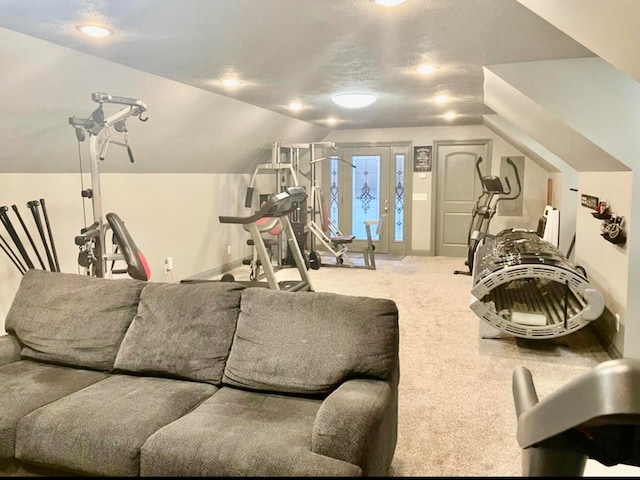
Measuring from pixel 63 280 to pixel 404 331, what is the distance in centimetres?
273

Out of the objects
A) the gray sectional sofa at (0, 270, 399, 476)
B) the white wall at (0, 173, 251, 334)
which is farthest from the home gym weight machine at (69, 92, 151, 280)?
the gray sectional sofa at (0, 270, 399, 476)

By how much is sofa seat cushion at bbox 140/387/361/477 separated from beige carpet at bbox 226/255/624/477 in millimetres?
725

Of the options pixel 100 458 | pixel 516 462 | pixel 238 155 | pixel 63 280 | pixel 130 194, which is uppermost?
pixel 238 155

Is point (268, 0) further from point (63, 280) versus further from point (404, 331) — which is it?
point (404, 331)

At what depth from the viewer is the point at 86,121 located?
364 centimetres

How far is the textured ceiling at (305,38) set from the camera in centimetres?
247

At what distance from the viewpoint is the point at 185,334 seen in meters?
2.41

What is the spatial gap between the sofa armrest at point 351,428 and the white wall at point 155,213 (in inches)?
121

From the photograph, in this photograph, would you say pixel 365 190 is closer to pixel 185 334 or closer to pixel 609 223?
pixel 609 223

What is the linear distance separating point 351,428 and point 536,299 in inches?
128

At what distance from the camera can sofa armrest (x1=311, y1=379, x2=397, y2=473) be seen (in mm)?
1711

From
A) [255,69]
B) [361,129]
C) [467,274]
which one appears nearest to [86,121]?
[255,69]

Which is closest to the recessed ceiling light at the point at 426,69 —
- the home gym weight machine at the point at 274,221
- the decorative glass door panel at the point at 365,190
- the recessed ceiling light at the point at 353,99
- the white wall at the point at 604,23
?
the recessed ceiling light at the point at 353,99

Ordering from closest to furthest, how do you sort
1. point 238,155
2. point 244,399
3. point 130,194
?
point 244,399 → point 130,194 → point 238,155
